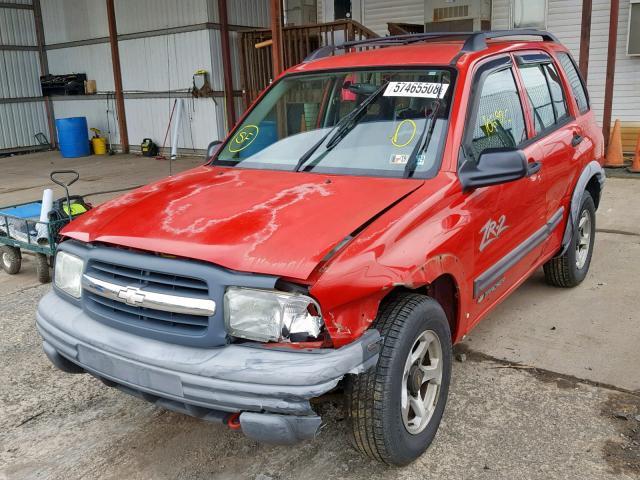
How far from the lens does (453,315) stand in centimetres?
320

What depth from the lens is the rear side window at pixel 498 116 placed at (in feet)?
11.4

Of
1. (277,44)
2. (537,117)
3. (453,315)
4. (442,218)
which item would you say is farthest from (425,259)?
(277,44)

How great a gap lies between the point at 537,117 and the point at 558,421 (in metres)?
1.96

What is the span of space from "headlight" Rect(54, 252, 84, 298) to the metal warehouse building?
787cm

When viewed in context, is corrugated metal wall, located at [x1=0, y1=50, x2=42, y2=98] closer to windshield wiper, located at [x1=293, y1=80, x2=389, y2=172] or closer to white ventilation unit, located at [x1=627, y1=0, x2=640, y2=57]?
white ventilation unit, located at [x1=627, y1=0, x2=640, y2=57]

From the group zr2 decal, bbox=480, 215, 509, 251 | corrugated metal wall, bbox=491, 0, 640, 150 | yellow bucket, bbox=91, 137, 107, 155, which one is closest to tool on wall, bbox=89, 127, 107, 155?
yellow bucket, bbox=91, 137, 107, 155

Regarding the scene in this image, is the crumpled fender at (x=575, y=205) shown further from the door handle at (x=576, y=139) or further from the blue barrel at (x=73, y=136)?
the blue barrel at (x=73, y=136)

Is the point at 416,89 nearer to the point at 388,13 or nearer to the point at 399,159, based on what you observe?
the point at 399,159

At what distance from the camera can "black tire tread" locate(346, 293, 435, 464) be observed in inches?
98.9

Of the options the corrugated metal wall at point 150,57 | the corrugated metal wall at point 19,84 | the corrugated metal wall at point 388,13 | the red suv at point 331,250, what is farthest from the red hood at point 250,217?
the corrugated metal wall at point 19,84

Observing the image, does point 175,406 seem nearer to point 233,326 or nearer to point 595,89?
point 233,326

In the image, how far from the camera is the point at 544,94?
4301mm

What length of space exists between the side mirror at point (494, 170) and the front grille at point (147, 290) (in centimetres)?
145

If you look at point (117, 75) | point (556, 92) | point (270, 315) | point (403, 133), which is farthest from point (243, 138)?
point (117, 75)
